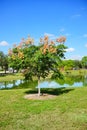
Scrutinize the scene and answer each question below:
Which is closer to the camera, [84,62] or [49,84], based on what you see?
[49,84]

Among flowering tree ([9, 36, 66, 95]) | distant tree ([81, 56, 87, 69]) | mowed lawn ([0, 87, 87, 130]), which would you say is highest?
distant tree ([81, 56, 87, 69])

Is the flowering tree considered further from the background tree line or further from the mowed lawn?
the mowed lawn

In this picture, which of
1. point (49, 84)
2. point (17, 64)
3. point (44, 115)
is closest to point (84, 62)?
point (49, 84)

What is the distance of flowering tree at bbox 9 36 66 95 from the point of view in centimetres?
1251

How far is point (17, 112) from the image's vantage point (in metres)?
9.31

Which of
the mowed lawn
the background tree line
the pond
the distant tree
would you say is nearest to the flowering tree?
the background tree line

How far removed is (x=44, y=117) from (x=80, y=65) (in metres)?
93.9

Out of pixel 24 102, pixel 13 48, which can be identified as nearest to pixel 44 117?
pixel 24 102

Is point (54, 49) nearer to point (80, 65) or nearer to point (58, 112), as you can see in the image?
point (58, 112)

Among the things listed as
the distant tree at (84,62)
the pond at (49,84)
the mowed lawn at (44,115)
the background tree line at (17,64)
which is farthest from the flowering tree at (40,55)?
the distant tree at (84,62)

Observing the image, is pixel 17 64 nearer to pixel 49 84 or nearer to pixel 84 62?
pixel 49 84

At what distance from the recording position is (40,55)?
40.2ft

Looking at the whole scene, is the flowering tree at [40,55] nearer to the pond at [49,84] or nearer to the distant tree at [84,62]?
the pond at [49,84]

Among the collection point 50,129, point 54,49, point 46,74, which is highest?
point 54,49
